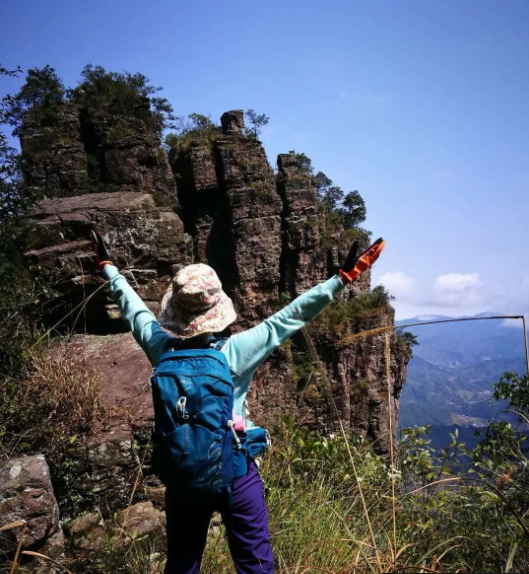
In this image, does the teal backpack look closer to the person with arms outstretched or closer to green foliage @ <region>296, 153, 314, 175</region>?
the person with arms outstretched

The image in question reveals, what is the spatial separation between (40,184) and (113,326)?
67.3 ft

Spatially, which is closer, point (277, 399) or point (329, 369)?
point (277, 399)

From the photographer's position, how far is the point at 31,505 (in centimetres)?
271

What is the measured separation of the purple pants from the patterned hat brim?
65 centimetres

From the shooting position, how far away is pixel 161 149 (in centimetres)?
2502

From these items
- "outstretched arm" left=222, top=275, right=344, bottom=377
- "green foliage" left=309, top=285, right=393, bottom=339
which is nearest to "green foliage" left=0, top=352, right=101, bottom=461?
"outstretched arm" left=222, top=275, right=344, bottom=377

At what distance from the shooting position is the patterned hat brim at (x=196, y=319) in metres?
2.00

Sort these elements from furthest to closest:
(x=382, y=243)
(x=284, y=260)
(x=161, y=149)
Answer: (x=284, y=260) → (x=161, y=149) → (x=382, y=243)

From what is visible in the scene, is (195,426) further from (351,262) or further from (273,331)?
(351,262)

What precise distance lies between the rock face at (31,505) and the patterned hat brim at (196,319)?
157 centimetres

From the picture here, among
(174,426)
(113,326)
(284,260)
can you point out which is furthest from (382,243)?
(284,260)

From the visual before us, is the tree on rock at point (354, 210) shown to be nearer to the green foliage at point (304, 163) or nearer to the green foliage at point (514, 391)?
the green foliage at point (304, 163)

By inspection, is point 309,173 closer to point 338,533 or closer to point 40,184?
point 40,184

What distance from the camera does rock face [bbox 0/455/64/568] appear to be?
264 centimetres
